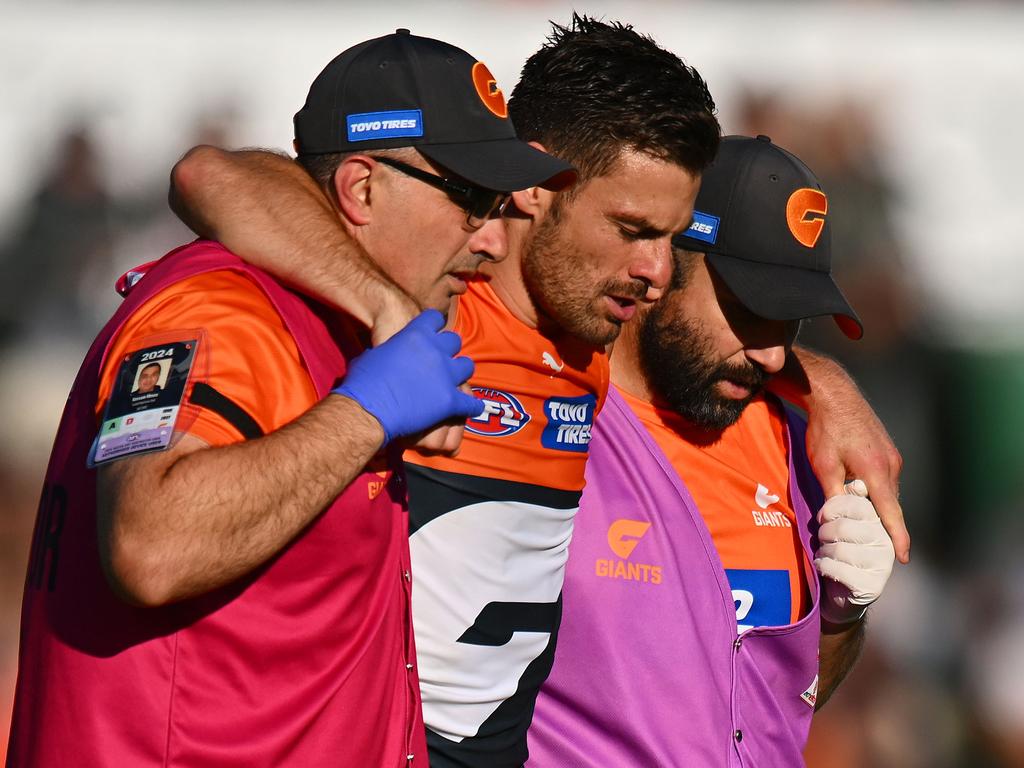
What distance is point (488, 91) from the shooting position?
2545mm

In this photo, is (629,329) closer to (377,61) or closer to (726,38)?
(377,61)

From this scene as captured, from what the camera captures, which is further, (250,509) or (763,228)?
(763,228)

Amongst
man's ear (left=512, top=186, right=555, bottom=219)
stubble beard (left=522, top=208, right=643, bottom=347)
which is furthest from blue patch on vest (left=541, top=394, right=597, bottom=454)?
man's ear (left=512, top=186, right=555, bottom=219)

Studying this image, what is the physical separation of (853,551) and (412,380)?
5.10ft

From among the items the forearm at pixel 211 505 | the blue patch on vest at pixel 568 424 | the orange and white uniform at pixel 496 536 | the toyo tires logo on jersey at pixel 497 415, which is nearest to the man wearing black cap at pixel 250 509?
the forearm at pixel 211 505

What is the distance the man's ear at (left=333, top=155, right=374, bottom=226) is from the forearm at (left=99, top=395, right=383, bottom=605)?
56 centimetres

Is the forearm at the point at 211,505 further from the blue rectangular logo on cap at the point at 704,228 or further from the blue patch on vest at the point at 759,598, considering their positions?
the blue rectangular logo on cap at the point at 704,228

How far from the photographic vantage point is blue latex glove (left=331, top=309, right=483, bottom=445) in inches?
82.2

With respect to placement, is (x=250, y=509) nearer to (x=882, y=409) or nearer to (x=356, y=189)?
(x=356, y=189)

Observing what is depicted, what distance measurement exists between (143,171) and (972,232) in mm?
4113

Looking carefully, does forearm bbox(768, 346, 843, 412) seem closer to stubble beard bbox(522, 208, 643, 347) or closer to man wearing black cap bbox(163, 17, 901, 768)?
man wearing black cap bbox(163, 17, 901, 768)

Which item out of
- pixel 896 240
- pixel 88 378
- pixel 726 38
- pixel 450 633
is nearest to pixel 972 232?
pixel 896 240

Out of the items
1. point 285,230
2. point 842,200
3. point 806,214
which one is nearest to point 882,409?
point 842,200

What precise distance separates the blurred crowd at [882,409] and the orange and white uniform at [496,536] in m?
3.13
